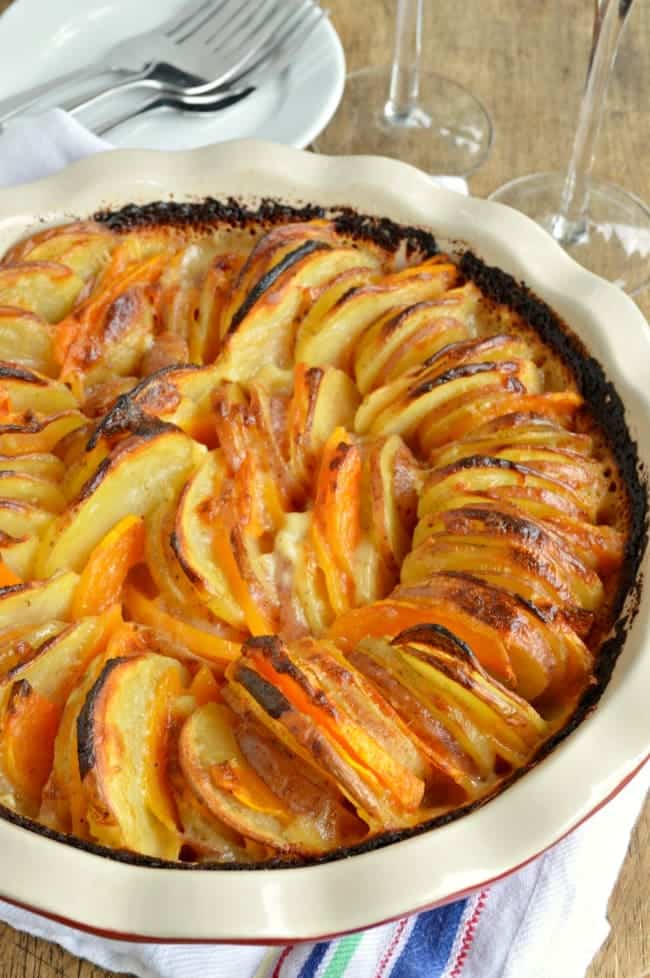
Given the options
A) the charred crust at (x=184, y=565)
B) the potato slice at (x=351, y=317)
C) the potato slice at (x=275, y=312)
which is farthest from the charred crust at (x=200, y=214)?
the charred crust at (x=184, y=565)

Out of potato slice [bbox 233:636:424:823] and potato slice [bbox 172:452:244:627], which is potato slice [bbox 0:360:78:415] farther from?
potato slice [bbox 233:636:424:823]

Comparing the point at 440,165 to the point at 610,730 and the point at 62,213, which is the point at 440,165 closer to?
the point at 62,213

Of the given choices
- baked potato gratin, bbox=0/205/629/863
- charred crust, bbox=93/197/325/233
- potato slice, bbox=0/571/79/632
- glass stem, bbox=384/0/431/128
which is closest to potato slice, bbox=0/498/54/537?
baked potato gratin, bbox=0/205/629/863

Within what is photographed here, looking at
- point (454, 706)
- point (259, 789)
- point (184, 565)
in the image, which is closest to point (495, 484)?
point (454, 706)

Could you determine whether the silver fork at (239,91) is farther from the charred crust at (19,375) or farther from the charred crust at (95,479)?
the charred crust at (95,479)

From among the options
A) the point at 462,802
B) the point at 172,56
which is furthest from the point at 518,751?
the point at 172,56

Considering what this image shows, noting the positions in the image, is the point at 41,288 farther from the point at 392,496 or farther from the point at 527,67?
the point at 527,67
